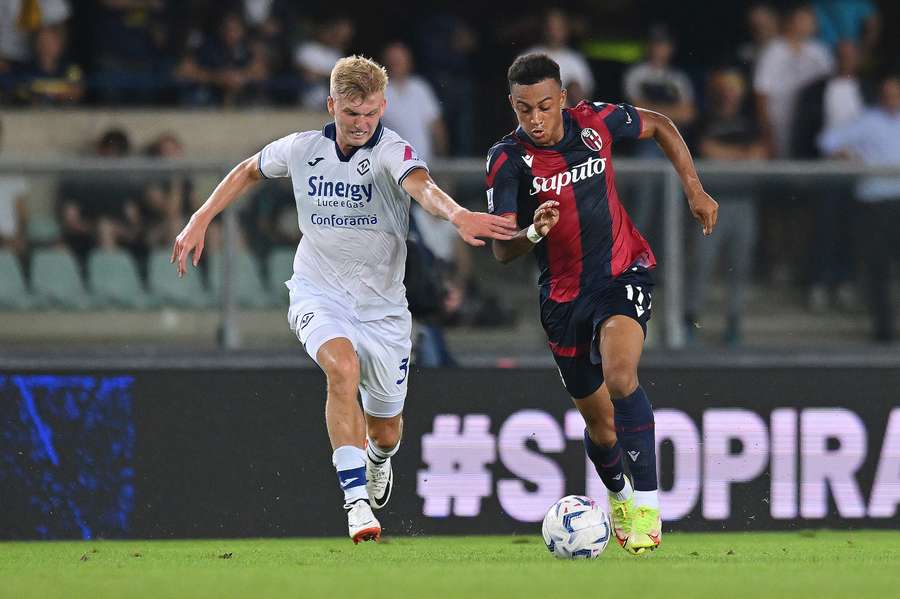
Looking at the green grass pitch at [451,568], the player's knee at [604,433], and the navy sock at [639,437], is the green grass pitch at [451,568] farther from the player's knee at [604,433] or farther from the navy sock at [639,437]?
the player's knee at [604,433]

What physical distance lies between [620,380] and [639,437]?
0.30 meters

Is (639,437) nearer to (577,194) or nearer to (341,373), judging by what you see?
(577,194)

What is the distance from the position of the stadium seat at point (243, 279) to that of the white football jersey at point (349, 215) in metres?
1.83

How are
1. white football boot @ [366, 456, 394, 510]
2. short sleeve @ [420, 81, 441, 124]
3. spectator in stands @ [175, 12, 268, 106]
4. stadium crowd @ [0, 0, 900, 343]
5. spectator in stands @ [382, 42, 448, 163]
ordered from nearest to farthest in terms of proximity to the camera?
white football boot @ [366, 456, 394, 510], stadium crowd @ [0, 0, 900, 343], spectator in stands @ [382, 42, 448, 163], short sleeve @ [420, 81, 441, 124], spectator in stands @ [175, 12, 268, 106]

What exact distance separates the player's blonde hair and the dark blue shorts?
4.18ft

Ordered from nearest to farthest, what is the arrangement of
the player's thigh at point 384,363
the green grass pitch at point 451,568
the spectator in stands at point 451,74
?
the green grass pitch at point 451,568
the player's thigh at point 384,363
the spectator in stands at point 451,74

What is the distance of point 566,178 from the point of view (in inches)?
280

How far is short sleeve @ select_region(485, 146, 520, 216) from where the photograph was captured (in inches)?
269

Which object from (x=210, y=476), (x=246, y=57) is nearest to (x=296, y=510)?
(x=210, y=476)

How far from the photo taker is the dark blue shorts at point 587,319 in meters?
7.09

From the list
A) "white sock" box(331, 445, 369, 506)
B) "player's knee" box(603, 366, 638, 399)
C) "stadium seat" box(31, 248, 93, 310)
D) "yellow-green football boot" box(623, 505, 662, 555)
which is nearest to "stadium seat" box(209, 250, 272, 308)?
"stadium seat" box(31, 248, 93, 310)

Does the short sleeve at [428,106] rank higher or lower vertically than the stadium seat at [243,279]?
higher

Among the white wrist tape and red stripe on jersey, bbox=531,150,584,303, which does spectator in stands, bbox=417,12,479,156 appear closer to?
red stripe on jersey, bbox=531,150,584,303

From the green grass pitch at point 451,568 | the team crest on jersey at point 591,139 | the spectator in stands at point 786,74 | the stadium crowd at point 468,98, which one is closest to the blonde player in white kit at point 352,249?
the green grass pitch at point 451,568
